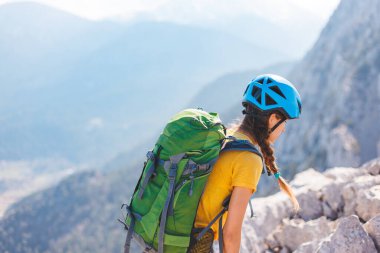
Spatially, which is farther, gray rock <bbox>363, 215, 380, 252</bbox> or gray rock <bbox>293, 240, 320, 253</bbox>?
gray rock <bbox>293, 240, 320, 253</bbox>

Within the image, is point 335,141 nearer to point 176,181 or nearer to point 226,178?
point 226,178

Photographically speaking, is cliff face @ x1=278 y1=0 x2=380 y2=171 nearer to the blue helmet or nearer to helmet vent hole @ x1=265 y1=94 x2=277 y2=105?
the blue helmet

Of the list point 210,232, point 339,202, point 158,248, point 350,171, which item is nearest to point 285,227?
point 339,202

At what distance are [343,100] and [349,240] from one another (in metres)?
101

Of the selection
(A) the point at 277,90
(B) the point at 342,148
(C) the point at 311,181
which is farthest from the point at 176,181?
(B) the point at 342,148

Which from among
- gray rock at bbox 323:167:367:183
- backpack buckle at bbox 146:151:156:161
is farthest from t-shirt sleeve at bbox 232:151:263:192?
gray rock at bbox 323:167:367:183

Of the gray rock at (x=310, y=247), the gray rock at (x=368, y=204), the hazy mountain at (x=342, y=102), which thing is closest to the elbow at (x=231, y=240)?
the gray rock at (x=310, y=247)

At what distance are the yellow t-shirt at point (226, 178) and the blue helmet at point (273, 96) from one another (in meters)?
0.59

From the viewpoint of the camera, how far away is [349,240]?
751 centimetres

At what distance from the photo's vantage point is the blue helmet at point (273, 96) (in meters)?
5.88

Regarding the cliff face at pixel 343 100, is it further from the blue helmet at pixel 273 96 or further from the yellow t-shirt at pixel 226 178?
the yellow t-shirt at pixel 226 178

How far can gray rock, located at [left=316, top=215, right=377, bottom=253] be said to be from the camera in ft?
24.3

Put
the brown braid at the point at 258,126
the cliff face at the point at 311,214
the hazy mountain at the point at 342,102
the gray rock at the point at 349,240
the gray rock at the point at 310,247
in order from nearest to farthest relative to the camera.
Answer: the brown braid at the point at 258,126 → the gray rock at the point at 349,240 → the gray rock at the point at 310,247 → the cliff face at the point at 311,214 → the hazy mountain at the point at 342,102

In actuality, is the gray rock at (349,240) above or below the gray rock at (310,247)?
above
